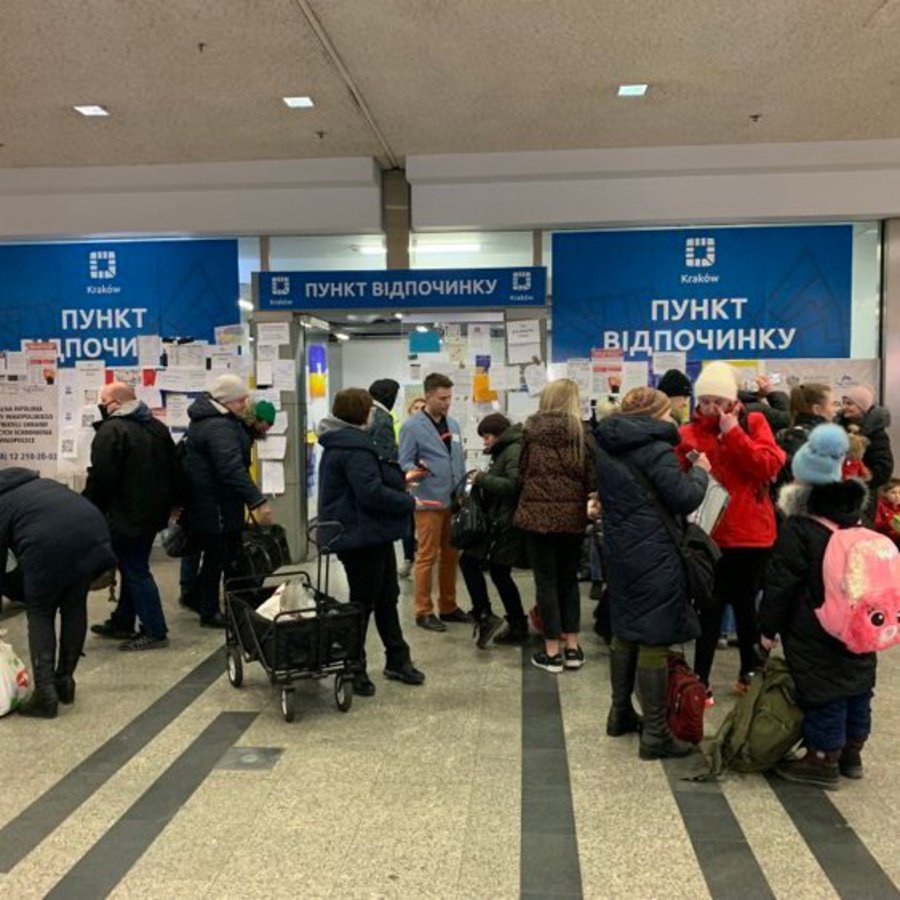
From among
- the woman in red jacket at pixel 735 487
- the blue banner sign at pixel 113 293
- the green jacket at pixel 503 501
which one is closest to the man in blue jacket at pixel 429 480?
the green jacket at pixel 503 501

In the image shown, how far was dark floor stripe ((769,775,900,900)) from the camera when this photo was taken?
7.66 feet

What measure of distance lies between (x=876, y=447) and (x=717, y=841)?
3.85m

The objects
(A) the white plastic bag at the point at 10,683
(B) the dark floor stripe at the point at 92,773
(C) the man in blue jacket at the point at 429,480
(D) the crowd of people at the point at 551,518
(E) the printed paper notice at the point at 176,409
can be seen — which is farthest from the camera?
(E) the printed paper notice at the point at 176,409

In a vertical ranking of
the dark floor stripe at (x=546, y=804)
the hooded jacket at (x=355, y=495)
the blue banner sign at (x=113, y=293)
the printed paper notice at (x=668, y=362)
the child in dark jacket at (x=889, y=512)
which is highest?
the blue banner sign at (x=113, y=293)

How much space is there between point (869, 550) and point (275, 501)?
5298 mm

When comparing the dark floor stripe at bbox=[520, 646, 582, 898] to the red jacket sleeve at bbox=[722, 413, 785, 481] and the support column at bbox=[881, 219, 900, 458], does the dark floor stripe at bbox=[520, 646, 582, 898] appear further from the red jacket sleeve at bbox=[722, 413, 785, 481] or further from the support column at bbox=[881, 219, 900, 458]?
the support column at bbox=[881, 219, 900, 458]

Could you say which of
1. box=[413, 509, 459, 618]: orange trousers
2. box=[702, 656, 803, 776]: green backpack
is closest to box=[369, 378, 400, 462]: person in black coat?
box=[413, 509, 459, 618]: orange trousers

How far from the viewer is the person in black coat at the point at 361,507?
3.80 meters

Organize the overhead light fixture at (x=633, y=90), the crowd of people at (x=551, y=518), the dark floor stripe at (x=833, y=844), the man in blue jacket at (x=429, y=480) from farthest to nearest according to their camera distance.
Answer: the overhead light fixture at (x=633, y=90), the man in blue jacket at (x=429, y=480), the crowd of people at (x=551, y=518), the dark floor stripe at (x=833, y=844)

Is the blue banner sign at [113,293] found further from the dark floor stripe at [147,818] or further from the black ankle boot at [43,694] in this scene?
the dark floor stripe at [147,818]

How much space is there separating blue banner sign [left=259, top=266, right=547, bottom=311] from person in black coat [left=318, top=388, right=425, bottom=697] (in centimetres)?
309

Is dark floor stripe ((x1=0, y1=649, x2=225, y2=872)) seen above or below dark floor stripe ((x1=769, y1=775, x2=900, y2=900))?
below

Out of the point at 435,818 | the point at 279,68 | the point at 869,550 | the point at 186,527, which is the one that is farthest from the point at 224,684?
the point at 279,68

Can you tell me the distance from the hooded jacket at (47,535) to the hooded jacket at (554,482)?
6.60 ft
